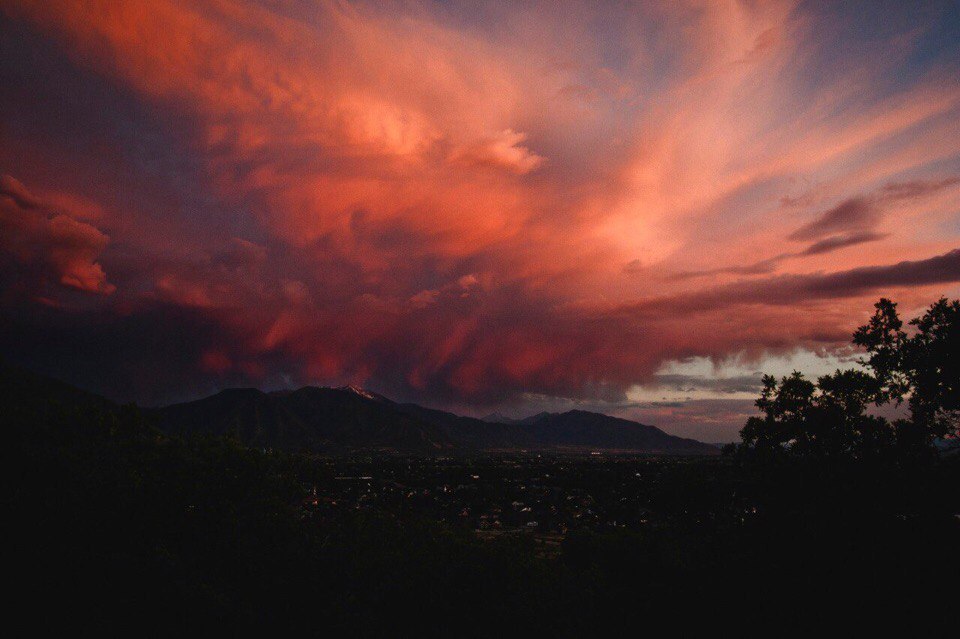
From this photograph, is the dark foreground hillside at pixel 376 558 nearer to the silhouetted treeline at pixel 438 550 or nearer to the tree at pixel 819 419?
the silhouetted treeline at pixel 438 550

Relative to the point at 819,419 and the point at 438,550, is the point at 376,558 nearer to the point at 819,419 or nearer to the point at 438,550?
the point at 438,550

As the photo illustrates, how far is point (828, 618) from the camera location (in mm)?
14664

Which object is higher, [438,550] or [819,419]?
[819,419]

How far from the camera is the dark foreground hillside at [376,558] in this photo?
49.8ft

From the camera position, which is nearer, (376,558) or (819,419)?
(376,558)

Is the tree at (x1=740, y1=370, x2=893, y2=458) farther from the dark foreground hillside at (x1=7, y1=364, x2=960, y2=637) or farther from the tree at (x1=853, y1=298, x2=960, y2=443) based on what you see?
the dark foreground hillside at (x1=7, y1=364, x2=960, y2=637)

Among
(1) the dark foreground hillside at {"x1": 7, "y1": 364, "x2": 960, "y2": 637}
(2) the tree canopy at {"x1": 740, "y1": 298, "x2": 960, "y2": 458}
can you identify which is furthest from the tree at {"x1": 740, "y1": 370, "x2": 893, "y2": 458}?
(1) the dark foreground hillside at {"x1": 7, "y1": 364, "x2": 960, "y2": 637}

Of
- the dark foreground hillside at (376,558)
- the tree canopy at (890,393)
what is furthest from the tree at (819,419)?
the dark foreground hillside at (376,558)

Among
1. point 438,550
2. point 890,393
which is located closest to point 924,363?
point 890,393

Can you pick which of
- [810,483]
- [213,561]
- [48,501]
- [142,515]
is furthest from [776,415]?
[48,501]

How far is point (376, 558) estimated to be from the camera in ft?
88.8

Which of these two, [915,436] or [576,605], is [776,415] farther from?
[576,605]

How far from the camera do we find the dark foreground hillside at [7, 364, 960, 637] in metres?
15.2

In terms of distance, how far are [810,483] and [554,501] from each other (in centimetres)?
10367
